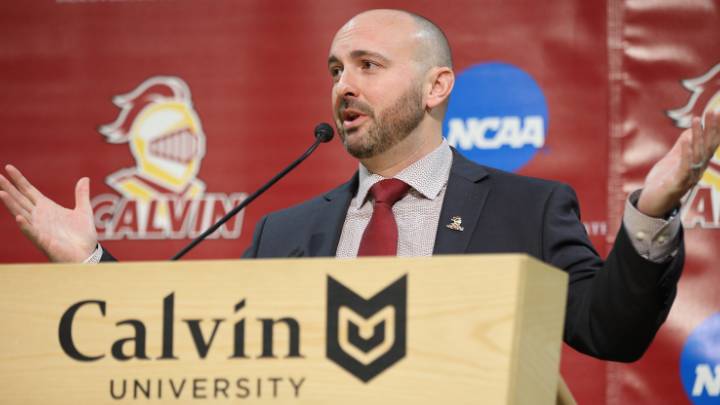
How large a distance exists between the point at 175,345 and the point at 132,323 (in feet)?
0.22

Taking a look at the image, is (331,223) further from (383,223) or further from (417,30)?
(417,30)

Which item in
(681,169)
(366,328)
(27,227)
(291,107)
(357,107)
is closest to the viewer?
(366,328)

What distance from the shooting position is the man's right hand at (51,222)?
203 centimetres

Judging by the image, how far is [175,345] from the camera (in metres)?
1.48

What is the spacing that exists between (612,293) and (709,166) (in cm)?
129

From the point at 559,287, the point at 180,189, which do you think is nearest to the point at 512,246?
the point at 559,287

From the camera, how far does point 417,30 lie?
2.54m

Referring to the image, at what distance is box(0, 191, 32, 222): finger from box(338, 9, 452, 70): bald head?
850 mm

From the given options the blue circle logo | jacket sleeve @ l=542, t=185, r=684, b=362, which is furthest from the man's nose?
the blue circle logo

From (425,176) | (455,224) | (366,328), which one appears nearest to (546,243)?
(455,224)

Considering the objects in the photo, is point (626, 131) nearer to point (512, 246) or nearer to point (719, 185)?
point (719, 185)

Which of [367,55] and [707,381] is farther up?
[367,55]

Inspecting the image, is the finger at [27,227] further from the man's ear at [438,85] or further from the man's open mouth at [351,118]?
the man's ear at [438,85]

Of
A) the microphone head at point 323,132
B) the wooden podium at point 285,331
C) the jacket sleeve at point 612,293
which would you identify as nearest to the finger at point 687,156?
the jacket sleeve at point 612,293
